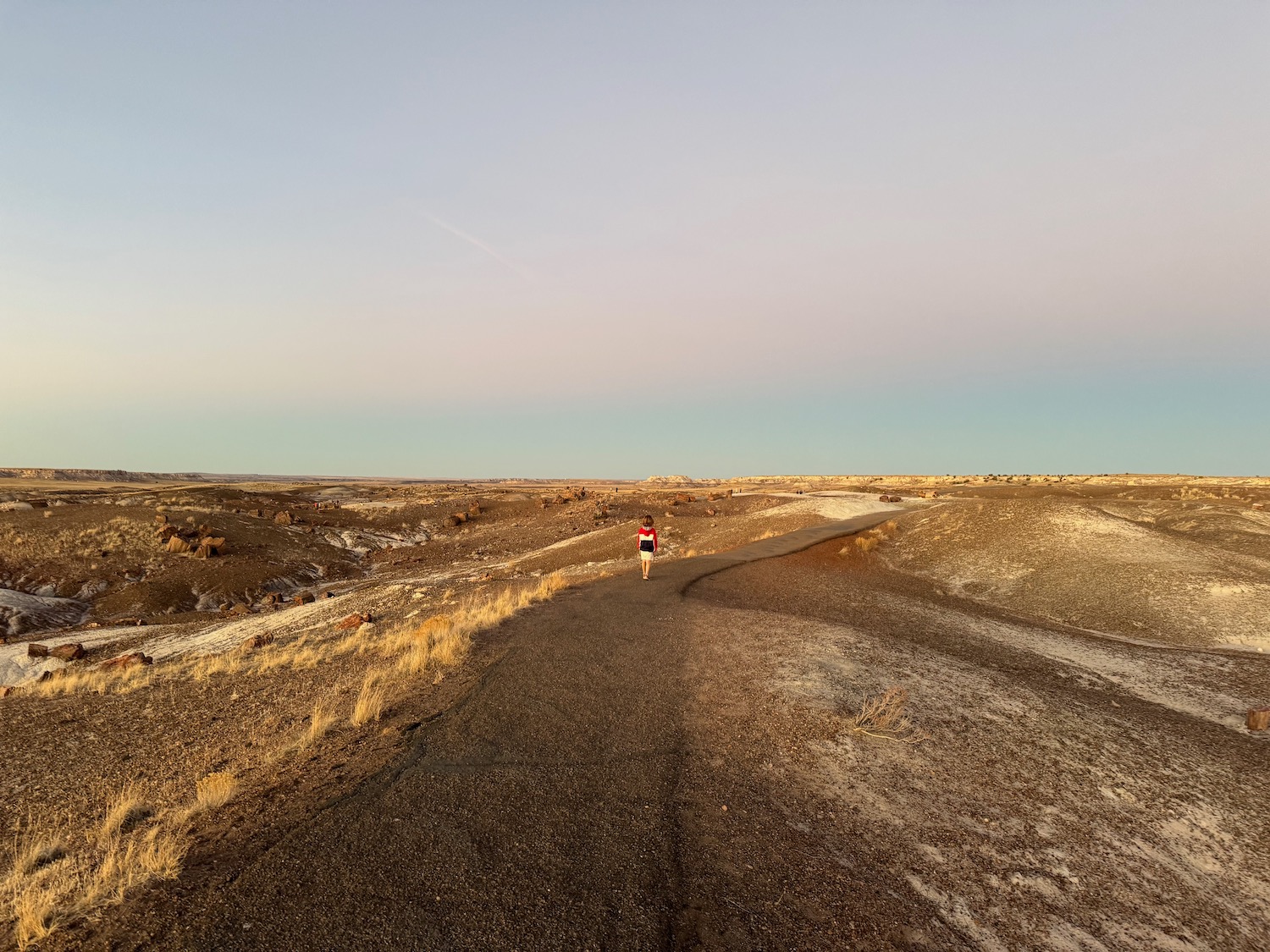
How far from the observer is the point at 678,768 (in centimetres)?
779

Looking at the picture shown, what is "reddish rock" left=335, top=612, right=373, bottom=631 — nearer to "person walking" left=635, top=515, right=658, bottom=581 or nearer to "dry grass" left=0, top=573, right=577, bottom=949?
"dry grass" left=0, top=573, right=577, bottom=949

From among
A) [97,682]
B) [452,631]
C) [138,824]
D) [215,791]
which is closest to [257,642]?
[97,682]

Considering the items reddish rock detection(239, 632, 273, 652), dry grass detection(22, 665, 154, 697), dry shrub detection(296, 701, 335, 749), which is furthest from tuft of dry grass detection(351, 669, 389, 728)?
reddish rock detection(239, 632, 273, 652)

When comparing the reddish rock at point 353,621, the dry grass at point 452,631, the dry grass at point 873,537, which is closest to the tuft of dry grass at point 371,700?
the dry grass at point 452,631

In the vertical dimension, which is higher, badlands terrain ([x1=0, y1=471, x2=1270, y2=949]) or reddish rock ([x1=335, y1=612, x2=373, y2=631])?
badlands terrain ([x1=0, y1=471, x2=1270, y2=949])

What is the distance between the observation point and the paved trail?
189 inches

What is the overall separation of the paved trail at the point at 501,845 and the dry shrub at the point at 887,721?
2802 millimetres

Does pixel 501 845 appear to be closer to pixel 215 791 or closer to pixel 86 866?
pixel 215 791

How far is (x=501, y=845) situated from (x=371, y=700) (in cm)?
511

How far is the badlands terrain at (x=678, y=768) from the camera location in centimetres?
524

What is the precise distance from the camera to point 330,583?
3572 cm

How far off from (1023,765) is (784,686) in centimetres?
356

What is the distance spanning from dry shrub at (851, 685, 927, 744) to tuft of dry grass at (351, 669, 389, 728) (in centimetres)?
746

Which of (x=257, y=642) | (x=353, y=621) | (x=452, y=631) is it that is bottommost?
(x=257, y=642)
